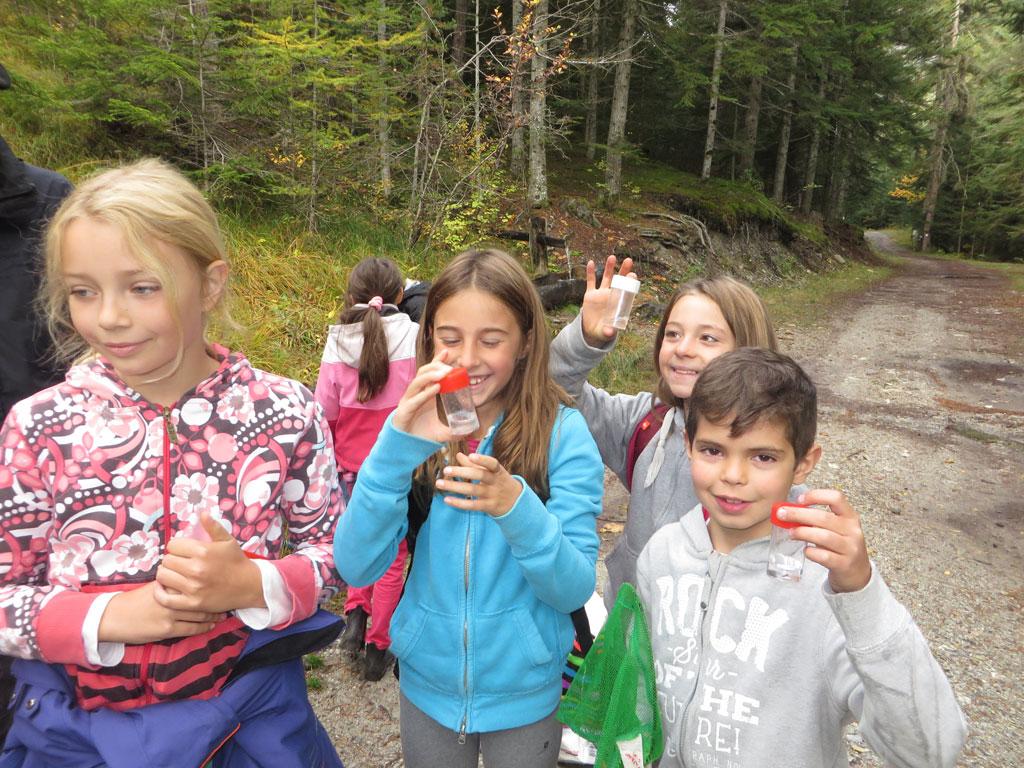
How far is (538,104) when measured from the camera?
38.1 ft

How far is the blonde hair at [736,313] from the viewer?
2379 mm

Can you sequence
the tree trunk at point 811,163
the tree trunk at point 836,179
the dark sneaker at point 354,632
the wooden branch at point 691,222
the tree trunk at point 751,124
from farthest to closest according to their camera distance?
the tree trunk at point 836,179 → the tree trunk at point 811,163 → the tree trunk at point 751,124 → the wooden branch at point 691,222 → the dark sneaker at point 354,632

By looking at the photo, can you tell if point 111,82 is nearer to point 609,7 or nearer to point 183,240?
point 183,240

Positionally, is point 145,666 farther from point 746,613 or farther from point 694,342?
point 694,342

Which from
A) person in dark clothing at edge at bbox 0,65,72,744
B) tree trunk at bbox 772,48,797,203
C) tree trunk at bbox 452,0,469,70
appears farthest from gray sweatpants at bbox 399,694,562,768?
tree trunk at bbox 772,48,797,203

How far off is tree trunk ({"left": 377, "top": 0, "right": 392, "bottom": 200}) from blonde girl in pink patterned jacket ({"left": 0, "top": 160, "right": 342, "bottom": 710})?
718 centimetres

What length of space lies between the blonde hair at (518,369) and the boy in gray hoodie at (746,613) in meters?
0.45

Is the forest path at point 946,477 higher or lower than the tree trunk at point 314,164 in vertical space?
lower

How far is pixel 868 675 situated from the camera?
1300 millimetres

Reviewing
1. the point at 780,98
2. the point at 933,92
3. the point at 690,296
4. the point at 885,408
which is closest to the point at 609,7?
the point at 780,98

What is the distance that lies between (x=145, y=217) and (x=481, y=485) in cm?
99

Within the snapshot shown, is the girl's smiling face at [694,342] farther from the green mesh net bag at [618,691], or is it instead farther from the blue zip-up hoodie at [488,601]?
the green mesh net bag at [618,691]

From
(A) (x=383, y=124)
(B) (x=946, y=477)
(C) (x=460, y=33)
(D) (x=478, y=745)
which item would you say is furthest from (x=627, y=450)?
(C) (x=460, y=33)

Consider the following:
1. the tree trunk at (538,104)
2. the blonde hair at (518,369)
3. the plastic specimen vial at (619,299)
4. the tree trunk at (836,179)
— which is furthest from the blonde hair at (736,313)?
the tree trunk at (836,179)
